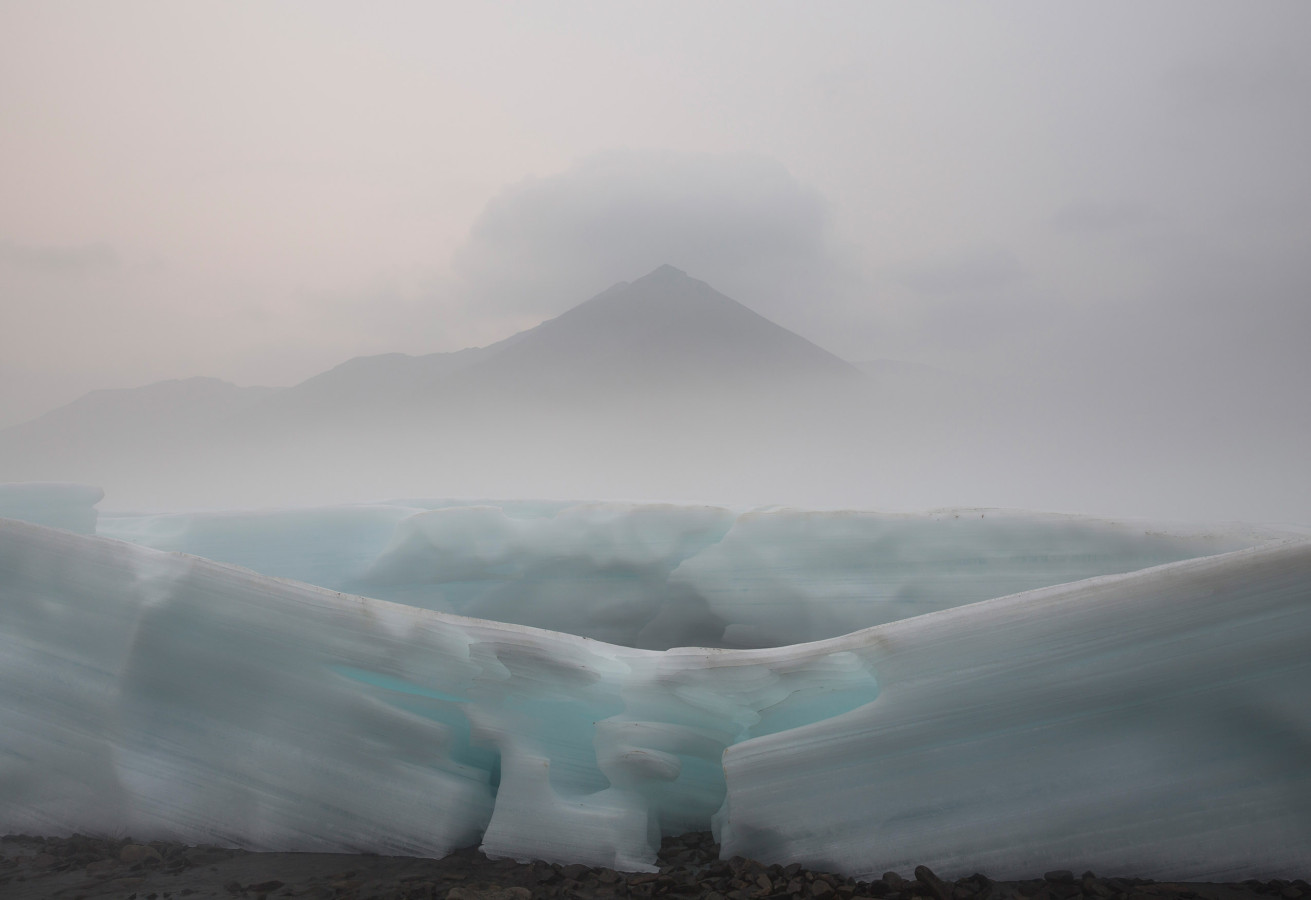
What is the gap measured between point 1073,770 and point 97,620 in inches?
121

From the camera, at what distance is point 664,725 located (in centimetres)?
257

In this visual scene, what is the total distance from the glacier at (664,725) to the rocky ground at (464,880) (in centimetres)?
6

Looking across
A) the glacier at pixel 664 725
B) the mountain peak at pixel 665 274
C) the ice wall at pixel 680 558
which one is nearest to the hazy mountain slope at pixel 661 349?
the mountain peak at pixel 665 274

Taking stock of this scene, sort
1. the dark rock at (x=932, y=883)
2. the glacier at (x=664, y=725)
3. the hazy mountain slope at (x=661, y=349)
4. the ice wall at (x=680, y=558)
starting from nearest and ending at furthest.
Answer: the dark rock at (x=932, y=883) < the glacier at (x=664, y=725) < the ice wall at (x=680, y=558) < the hazy mountain slope at (x=661, y=349)

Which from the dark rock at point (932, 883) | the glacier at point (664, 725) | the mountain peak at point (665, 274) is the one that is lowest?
the dark rock at point (932, 883)

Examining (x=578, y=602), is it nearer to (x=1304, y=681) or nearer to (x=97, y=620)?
(x=97, y=620)

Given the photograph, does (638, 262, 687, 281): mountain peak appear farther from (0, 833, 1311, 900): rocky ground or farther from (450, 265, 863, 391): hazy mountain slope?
(0, 833, 1311, 900): rocky ground

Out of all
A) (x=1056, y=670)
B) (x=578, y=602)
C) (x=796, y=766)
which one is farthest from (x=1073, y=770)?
(x=578, y=602)

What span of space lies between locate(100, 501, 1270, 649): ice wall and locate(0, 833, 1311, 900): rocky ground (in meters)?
1.71

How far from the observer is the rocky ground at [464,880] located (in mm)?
Result: 2021

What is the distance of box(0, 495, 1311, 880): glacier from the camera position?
7.04 feet

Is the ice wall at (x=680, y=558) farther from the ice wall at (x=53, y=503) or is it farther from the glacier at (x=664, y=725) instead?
the glacier at (x=664, y=725)

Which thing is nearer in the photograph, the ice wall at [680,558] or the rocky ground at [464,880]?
the rocky ground at [464,880]

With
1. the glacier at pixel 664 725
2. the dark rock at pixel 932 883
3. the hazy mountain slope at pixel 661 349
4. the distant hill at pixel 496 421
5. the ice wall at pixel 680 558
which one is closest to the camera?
the dark rock at pixel 932 883
